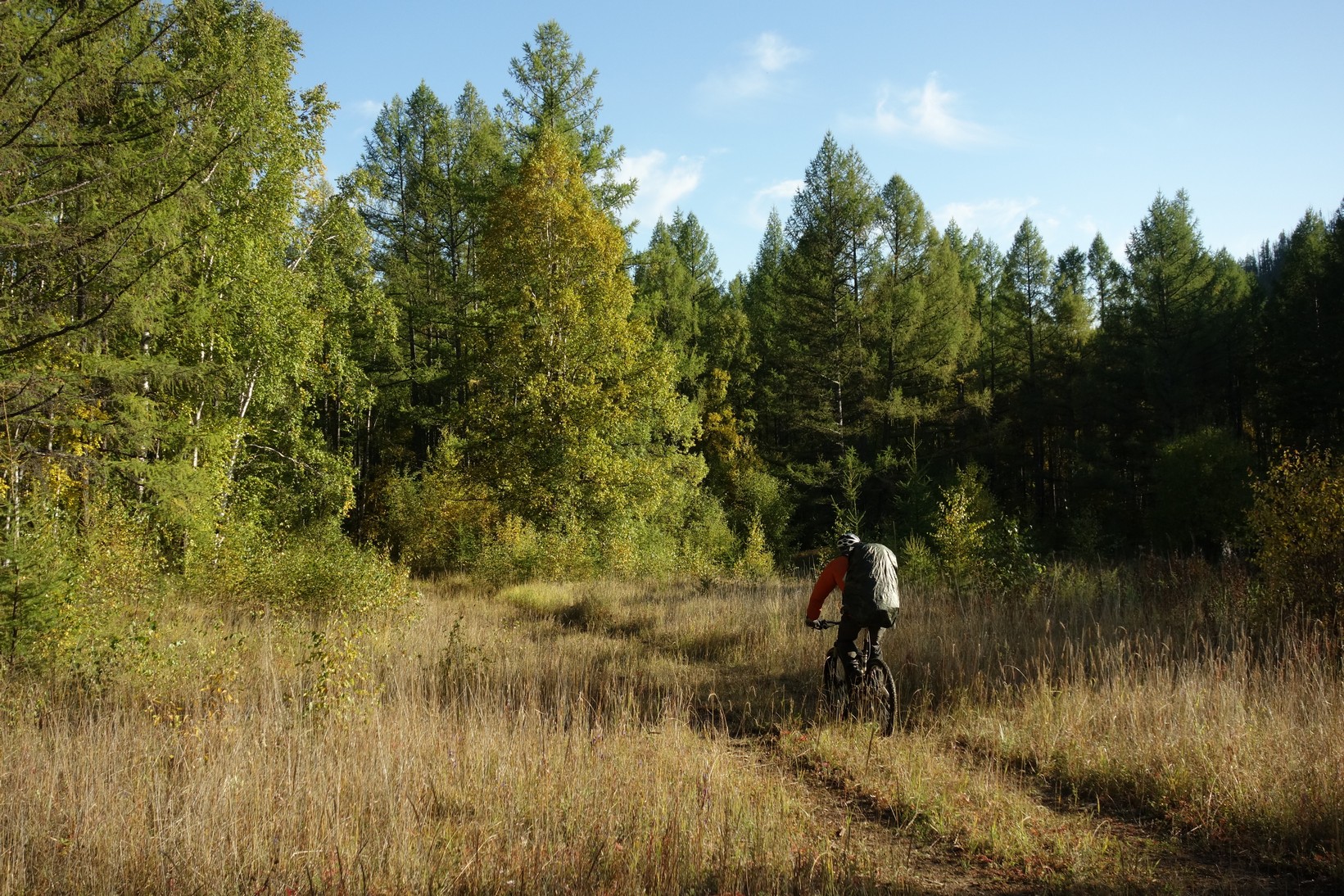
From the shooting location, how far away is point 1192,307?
3172cm

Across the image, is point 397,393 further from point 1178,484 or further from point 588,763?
point 1178,484

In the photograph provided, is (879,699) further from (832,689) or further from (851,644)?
(832,689)

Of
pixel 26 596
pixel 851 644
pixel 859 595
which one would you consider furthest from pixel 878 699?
pixel 26 596

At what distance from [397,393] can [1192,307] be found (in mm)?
33999

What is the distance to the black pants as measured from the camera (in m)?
6.43

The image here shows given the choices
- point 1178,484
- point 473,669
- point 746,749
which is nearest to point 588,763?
point 746,749

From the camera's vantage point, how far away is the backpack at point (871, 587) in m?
6.26

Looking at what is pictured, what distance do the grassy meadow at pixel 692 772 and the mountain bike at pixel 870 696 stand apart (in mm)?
190

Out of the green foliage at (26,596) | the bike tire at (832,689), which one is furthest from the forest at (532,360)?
the bike tire at (832,689)

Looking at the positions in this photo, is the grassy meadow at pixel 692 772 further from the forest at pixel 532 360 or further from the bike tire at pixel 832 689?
the forest at pixel 532 360

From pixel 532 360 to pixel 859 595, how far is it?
494 inches

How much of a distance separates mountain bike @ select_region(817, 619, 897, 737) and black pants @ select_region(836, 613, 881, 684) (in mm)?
36

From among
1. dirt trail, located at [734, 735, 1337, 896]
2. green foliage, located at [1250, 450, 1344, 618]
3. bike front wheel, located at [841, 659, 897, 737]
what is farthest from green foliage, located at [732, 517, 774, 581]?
dirt trail, located at [734, 735, 1337, 896]

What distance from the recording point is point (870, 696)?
6352 millimetres
